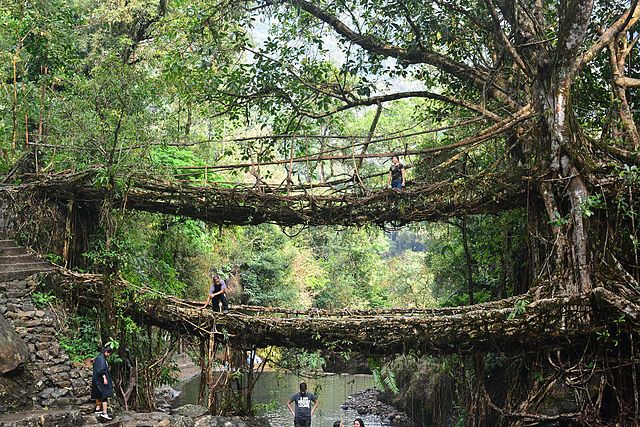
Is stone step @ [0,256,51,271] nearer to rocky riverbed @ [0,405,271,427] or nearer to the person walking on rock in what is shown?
the person walking on rock

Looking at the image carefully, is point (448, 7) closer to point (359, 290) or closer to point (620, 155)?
point (620, 155)

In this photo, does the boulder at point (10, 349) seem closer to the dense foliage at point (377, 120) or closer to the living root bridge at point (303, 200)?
the dense foliage at point (377, 120)

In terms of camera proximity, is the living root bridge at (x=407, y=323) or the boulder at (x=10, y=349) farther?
the boulder at (x=10, y=349)

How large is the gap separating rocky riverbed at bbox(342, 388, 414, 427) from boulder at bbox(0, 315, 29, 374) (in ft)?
28.2

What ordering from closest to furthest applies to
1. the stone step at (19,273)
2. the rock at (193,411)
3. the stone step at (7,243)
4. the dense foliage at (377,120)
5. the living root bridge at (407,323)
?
the living root bridge at (407,323)
the dense foliage at (377,120)
the rock at (193,411)
the stone step at (19,273)
the stone step at (7,243)

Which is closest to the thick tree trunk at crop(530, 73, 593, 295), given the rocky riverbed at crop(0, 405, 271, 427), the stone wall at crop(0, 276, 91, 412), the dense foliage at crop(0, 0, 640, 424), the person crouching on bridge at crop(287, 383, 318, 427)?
the dense foliage at crop(0, 0, 640, 424)

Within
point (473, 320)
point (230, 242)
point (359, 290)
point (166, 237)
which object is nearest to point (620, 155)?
point (473, 320)

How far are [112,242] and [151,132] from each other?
2207mm

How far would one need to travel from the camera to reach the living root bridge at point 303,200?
29.2 feet

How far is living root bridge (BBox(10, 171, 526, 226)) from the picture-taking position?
891 cm

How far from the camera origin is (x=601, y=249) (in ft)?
25.1

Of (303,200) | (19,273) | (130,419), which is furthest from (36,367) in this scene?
(303,200)

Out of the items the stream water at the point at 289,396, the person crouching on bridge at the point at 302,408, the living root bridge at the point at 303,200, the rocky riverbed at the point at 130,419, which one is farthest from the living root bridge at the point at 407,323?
the stream water at the point at 289,396

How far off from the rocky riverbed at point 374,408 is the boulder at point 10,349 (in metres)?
8.60
